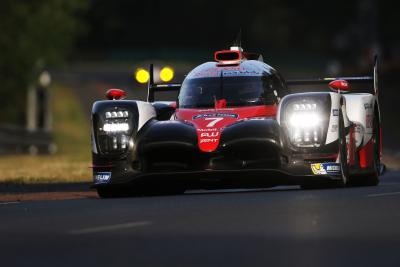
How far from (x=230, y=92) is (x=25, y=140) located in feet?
88.9

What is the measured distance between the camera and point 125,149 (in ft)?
56.7

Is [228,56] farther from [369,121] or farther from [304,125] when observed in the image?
[304,125]

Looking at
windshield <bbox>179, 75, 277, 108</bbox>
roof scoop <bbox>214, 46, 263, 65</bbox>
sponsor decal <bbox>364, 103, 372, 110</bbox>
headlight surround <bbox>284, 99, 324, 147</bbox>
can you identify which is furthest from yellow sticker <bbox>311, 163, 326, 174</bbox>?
roof scoop <bbox>214, 46, 263, 65</bbox>

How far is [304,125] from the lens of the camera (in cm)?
1705

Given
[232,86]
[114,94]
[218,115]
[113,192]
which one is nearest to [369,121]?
[232,86]

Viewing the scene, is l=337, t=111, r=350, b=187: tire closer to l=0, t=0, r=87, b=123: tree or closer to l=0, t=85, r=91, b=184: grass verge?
l=0, t=85, r=91, b=184: grass verge

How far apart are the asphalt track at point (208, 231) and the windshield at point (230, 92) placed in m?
2.10

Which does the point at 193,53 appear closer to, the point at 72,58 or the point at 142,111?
the point at 72,58

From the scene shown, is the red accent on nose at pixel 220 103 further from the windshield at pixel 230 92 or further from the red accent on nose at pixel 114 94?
the red accent on nose at pixel 114 94

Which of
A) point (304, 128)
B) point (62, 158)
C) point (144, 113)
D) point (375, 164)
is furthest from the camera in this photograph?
point (62, 158)

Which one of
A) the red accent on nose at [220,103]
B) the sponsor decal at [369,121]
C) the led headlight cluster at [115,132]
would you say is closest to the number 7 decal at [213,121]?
the red accent on nose at [220,103]

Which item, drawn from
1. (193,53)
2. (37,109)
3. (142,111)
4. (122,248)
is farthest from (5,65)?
(193,53)

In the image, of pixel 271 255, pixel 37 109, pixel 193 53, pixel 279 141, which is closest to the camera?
pixel 271 255

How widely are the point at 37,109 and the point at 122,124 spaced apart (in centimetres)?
3757
